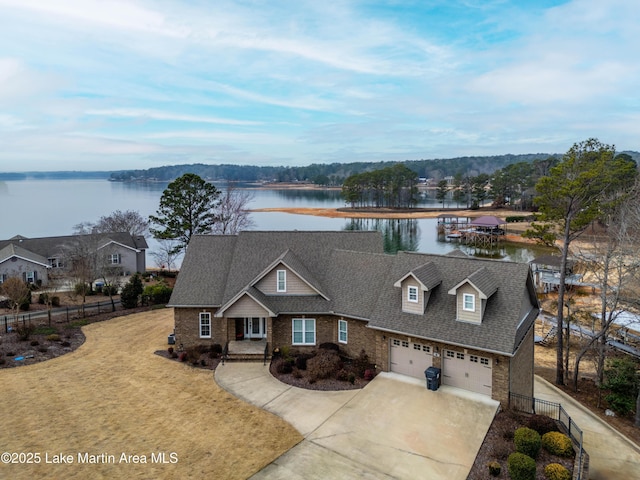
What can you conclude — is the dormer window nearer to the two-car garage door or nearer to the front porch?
the front porch

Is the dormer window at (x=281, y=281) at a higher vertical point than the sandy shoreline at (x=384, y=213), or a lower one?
higher

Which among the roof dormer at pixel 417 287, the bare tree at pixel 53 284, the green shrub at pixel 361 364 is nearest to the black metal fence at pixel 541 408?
the roof dormer at pixel 417 287

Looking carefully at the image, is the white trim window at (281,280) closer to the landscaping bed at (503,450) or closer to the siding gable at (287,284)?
the siding gable at (287,284)

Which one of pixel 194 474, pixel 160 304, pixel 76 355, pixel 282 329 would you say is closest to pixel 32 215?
pixel 160 304

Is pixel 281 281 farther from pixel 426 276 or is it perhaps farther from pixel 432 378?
pixel 432 378

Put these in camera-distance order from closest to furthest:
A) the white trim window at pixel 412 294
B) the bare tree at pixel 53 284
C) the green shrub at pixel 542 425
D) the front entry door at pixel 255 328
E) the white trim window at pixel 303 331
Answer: the green shrub at pixel 542 425 < the white trim window at pixel 412 294 < the white trim window at pixel 303 331 < the front entry door at pixel 255 328 < the bare tree at pixel 53 284

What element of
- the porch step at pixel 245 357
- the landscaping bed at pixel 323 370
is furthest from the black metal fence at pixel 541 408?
the porch step at pixel 245 357

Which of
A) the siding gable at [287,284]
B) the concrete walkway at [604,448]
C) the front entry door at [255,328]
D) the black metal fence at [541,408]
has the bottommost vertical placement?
the concrete walkway at [604,448]

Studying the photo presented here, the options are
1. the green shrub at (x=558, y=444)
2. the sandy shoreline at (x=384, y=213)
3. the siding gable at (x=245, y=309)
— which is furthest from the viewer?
the sandy shoreline at (x=384, y=213)

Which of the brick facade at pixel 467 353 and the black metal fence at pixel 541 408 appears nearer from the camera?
the black metal fence at pixel 541 408
